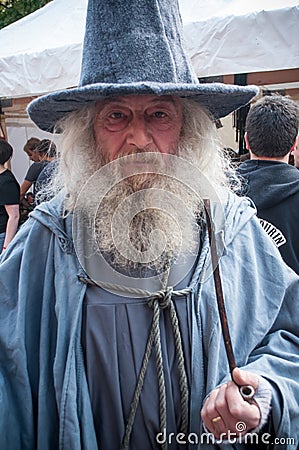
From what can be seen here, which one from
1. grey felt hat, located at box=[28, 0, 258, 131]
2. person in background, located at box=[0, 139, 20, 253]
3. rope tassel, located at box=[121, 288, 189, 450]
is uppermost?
grey felt hat, located at box=[28, 0, 258, 131]

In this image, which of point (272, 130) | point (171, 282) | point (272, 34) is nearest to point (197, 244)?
point (171, 282)

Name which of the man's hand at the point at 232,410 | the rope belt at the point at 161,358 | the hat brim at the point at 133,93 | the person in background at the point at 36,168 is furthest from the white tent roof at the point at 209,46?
the man's hand at the point at 232,410

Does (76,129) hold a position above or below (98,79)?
below

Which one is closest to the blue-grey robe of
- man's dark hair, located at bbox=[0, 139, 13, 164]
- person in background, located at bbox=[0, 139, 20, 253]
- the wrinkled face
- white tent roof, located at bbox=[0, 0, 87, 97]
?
the wrinkled face

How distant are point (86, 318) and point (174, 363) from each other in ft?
0.80

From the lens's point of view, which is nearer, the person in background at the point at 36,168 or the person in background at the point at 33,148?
the person in background at the point at 36,168

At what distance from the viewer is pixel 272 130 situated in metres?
Answer: 2.16

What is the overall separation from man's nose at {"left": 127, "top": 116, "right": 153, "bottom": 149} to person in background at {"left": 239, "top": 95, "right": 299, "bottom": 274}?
3.35 feet

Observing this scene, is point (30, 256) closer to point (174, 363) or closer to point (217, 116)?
point (174, 363)

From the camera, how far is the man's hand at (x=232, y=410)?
3.04ft

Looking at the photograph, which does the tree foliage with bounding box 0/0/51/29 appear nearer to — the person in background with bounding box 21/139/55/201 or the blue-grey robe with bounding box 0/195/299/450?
the person in background with bounding box 21/139/55/201

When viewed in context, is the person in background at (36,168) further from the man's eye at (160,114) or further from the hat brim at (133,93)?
the man's eye at (160,114)

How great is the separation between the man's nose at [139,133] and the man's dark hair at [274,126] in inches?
43.0

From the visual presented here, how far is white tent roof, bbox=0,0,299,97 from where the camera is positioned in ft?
8.33
